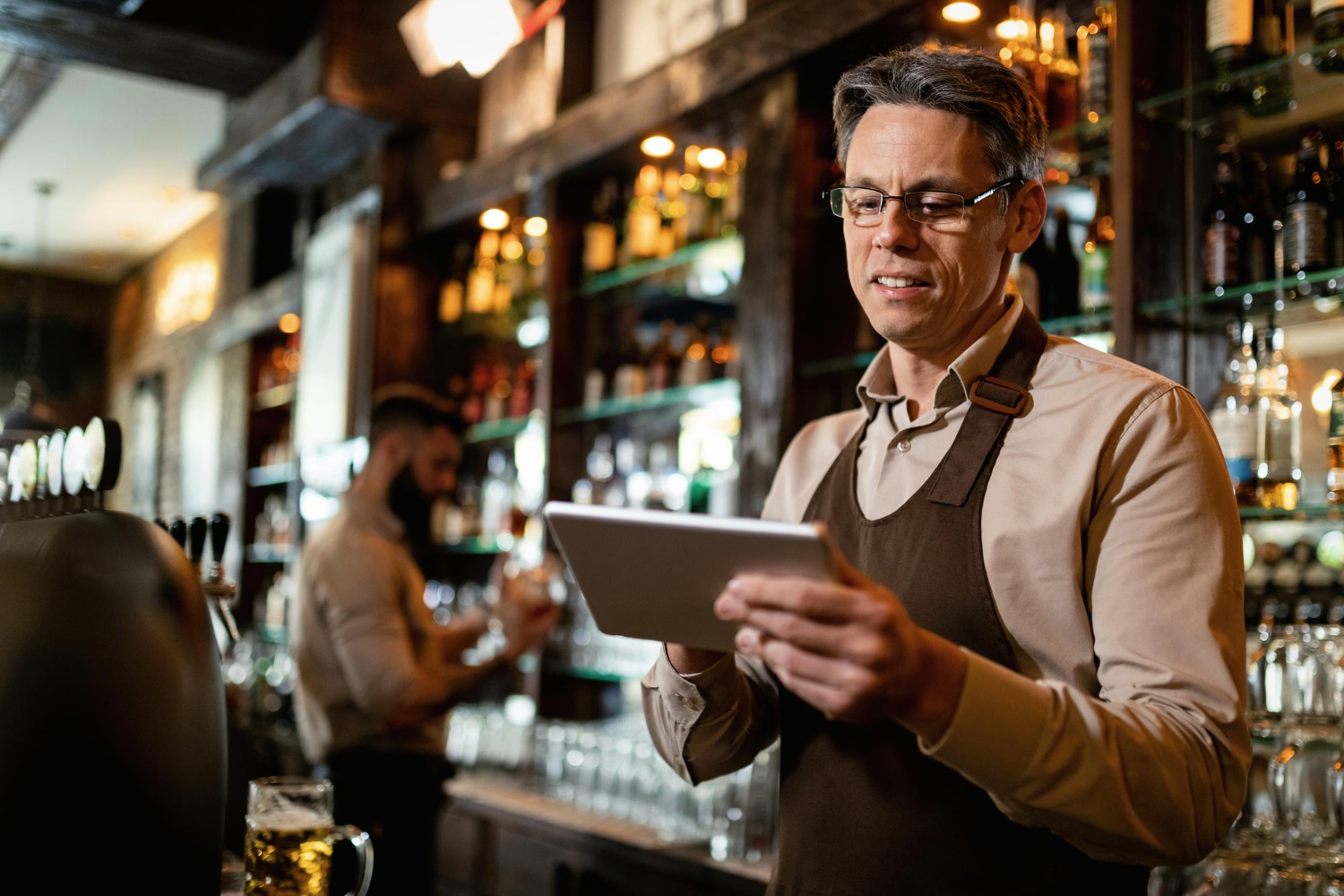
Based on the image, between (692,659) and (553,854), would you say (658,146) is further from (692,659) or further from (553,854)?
(692,659)

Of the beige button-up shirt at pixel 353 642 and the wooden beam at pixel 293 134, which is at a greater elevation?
the wooden beam at pixel 293 134

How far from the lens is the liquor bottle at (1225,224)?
2.28 m

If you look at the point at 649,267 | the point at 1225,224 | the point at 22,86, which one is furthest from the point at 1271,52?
the point at 22,86

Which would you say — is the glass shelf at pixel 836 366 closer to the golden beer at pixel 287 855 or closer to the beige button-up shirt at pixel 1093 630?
the beige button-up shirt at pixel 1093 630

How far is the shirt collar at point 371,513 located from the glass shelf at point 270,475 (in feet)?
10.0

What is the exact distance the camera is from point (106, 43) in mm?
4535

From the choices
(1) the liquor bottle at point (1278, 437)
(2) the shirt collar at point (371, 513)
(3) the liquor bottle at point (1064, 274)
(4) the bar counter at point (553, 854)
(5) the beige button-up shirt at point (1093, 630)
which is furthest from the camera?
(2) the shirt collar at point (371, 513)

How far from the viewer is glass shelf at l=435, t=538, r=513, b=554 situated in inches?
179

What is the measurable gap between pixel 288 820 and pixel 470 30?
2.47 metres

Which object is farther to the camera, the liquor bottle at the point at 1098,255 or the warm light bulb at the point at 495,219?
the warm light bulb at the point at 495,219

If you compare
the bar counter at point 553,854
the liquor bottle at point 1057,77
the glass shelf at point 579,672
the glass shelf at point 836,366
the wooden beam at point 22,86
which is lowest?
the bar counter at point 553,854

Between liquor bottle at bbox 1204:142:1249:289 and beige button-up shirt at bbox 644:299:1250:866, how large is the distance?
37.4 inches

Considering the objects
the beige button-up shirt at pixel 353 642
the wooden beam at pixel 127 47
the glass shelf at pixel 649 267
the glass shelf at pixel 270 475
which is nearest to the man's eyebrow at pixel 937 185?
the glass shelf at pixel 649 267

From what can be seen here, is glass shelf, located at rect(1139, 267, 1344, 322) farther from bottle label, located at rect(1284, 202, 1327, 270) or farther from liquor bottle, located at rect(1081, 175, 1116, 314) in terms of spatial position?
liquor bottle, located at rect(1081, 175, 1116, 314)
